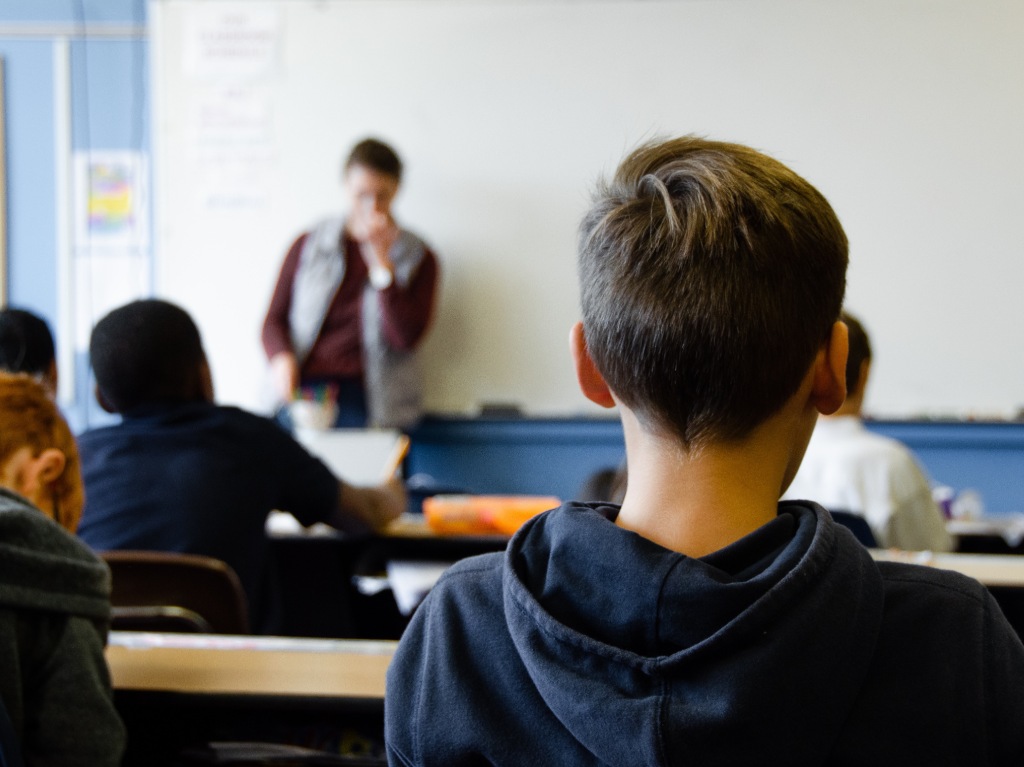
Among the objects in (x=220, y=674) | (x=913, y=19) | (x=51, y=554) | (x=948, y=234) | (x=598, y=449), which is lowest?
(x=598, y=449)

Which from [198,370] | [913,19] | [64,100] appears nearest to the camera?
[198,370]

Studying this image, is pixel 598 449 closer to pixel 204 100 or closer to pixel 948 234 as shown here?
pixel 948 234

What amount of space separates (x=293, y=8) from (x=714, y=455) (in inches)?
155

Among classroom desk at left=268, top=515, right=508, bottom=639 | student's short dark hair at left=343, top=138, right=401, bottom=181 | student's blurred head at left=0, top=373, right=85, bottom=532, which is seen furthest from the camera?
student's short dark hair at left=343, top=138, right=401, bottom=181

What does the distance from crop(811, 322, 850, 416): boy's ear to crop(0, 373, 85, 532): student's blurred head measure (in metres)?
0.94

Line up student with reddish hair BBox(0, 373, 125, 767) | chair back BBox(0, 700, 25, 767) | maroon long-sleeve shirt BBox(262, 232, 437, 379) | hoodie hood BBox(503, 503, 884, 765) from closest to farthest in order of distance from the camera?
hoodie hood BBox(503, 503, 884, 765)
chair back BBox(0, 700, 25, 767)
student with reddish hair BBox(0, 373, 125, 767)
maroon long-sleeve shirt BBox(262, 232, 437, 379)

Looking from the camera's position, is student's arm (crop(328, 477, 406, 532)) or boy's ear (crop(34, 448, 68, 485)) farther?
student's arm (crop(328, 477, 406, 532))

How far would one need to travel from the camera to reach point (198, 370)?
1958 mm

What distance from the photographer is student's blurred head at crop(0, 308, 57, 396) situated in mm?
2057

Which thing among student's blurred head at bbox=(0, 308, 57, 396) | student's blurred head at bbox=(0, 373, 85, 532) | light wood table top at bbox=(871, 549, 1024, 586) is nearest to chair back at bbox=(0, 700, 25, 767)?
student's blurred head at bbox=(0, 373, 85, 532)

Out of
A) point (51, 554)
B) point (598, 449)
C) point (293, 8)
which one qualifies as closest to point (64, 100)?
point (293, 8)

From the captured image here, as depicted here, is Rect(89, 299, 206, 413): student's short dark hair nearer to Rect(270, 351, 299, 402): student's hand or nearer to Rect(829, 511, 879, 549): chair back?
Rect(829, 511, 879, 549): chair back

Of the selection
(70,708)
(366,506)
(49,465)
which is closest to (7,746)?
(70,708)

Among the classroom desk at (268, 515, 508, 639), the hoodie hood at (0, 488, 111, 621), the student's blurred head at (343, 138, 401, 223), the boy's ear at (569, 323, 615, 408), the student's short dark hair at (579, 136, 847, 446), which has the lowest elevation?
the classroom desk at (268, 515, 508, 639)
